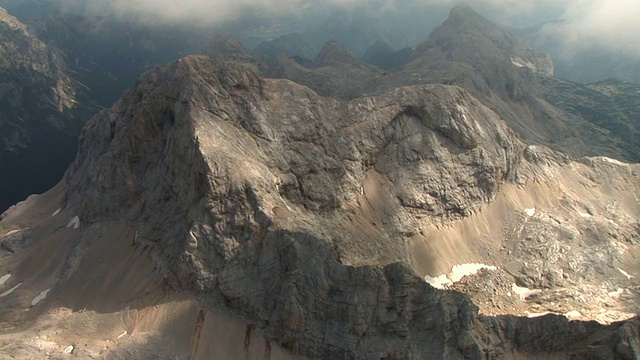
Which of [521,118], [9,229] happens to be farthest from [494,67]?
[9,229]

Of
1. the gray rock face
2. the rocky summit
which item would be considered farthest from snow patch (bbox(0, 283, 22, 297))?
the gray rock face

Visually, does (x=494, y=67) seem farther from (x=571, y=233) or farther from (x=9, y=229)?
(x=9, y=229)

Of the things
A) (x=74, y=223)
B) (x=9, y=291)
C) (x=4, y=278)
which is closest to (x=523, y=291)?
(x=74, y=223)

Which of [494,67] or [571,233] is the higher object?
[494,67]

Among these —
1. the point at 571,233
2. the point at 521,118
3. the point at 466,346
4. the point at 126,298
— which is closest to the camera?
the point at 466,346

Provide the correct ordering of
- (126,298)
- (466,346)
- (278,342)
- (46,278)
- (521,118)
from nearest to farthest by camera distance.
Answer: (466,346), (278,342), (126,298), (46,278), (521,118)

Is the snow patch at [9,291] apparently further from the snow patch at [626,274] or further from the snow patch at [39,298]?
the snow patch at [626,274]

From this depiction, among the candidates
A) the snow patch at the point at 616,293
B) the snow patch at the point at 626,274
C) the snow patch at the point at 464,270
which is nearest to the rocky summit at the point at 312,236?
the snow patch at the point at 626,274
